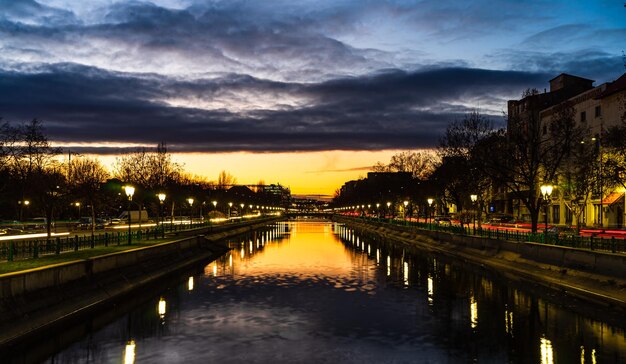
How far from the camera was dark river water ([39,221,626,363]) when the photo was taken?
1997 cm

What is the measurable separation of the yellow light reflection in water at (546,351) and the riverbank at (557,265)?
7619 millimetres

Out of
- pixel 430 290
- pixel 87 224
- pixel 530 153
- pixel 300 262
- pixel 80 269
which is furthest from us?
pixel 87 224

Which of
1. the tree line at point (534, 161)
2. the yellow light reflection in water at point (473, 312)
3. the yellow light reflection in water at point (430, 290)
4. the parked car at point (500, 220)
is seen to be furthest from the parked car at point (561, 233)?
the parked car at point (500, 220)

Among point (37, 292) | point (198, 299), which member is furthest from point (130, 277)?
point (37, 292)

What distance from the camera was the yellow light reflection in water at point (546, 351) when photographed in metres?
19.3

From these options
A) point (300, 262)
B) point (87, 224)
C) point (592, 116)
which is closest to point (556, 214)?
point (592, 116)

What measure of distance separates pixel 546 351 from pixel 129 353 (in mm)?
15173

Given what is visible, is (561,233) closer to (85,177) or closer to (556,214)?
(556,214)

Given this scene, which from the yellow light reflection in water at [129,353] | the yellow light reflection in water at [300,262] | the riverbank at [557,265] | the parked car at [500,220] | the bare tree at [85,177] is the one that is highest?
the bare tree at [85,177]

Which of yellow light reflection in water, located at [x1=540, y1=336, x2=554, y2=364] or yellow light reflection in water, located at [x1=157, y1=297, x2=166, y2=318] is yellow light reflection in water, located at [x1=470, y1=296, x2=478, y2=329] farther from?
yellow light reflection in water, located at [x1=157, y1=297, x2=166, y2=318]

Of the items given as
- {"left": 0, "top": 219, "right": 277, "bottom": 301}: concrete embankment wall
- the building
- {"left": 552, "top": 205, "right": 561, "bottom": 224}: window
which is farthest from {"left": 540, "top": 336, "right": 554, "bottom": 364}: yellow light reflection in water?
{"left": 552, "top": 205, "right": 561, "bottom": 224}: window

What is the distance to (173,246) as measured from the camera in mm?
48938

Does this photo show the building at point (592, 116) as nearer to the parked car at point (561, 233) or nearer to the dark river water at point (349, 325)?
the parked car at point (561, 233)

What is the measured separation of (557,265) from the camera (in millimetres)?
35719
